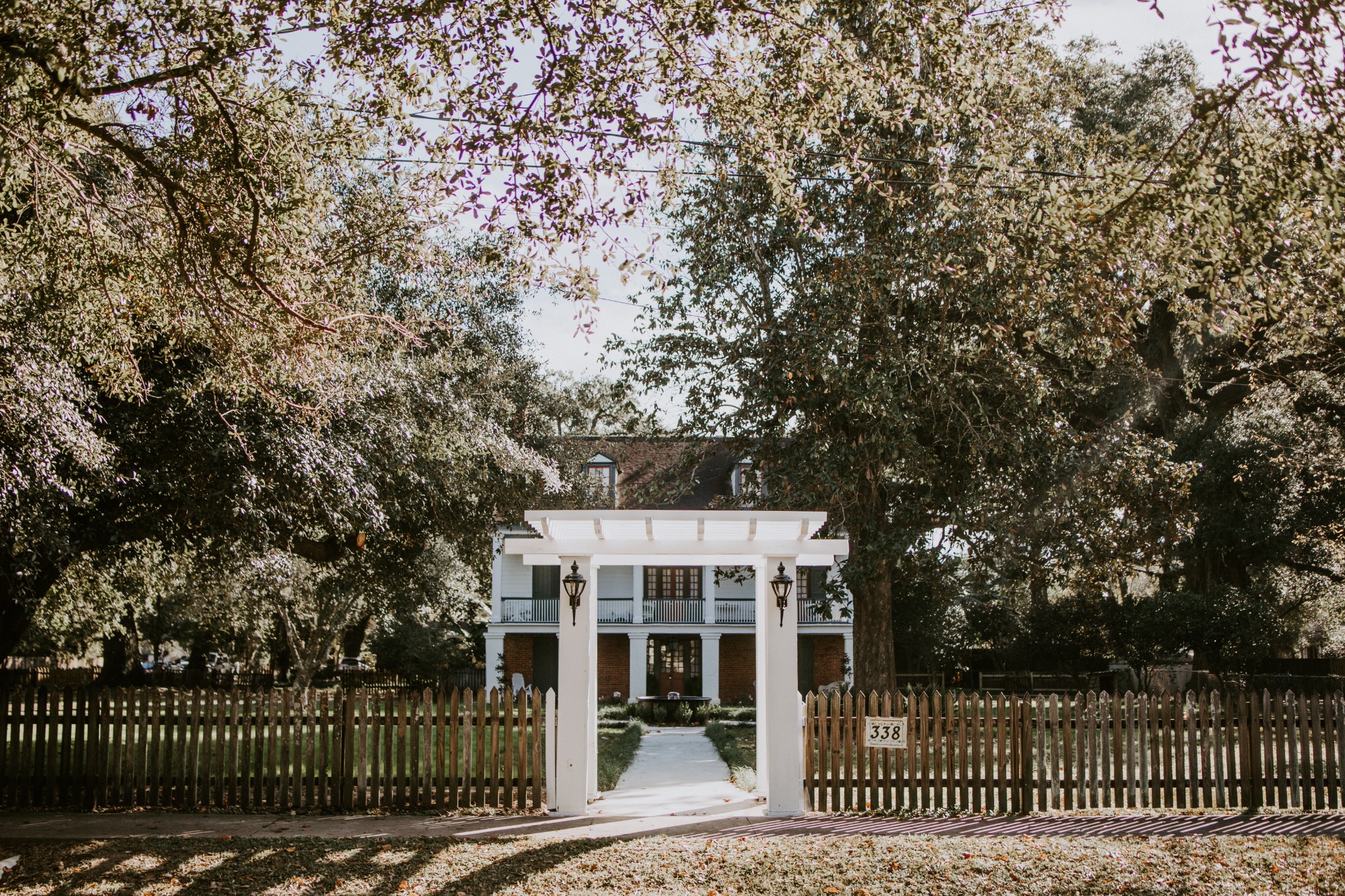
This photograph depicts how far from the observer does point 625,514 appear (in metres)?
9.45

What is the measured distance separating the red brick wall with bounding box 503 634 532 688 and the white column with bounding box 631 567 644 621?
353cm

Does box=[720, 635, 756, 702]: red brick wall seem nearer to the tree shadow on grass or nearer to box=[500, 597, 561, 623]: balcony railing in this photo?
box=[500, 597, 561, 623]: balcony railing

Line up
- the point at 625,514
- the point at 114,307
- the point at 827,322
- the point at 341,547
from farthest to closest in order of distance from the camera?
the point at 827,322 → the point at 341,547 → the point at 625,514 → the point at 114,307

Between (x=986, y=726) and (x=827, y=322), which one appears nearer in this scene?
(x=986, y=726)

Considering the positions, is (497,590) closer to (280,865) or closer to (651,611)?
(651,611)

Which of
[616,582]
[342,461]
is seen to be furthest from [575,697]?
[616,582]

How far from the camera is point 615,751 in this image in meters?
17.0

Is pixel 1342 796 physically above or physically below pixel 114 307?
below

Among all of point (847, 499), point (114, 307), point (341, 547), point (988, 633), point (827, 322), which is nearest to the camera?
point (114, 307)

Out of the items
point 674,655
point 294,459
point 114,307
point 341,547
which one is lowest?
point 674,655

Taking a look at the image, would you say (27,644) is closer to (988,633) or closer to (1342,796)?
(988,633)

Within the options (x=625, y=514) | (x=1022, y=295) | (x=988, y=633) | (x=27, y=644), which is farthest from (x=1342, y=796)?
(x=27, y=644)

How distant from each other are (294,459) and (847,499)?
9042mm

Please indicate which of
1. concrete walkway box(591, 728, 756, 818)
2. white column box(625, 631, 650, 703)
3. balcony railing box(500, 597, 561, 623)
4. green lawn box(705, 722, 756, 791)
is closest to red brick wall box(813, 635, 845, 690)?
white column box(625, 631, 650, 703)
